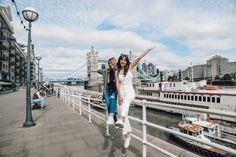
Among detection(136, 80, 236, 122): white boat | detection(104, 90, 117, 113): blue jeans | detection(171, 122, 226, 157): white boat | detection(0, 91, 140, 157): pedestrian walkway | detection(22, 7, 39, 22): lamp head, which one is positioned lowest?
detection(171, 122, 226, 157): white boat

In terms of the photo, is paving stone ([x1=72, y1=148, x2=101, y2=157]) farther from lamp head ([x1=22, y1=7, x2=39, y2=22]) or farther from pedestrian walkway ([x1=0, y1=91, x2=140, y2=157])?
lamp head ([x1=22, y1=7, x2=39, y2=22])

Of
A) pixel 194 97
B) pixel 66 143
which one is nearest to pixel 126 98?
pixel 66 143

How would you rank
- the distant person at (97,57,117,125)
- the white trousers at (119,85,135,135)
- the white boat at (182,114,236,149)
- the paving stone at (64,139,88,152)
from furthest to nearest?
the white boat at (182,114,236,149), the paving stone at (64,139,88,152), the distant person at (97,57,117,125), the white trousers at (119,85,135,135)

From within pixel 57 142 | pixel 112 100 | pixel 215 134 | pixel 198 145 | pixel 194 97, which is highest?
pixel 112 100

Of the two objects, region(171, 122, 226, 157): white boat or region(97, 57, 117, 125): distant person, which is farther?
region(171, 122, 226, 157): white boat

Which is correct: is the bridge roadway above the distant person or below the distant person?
below

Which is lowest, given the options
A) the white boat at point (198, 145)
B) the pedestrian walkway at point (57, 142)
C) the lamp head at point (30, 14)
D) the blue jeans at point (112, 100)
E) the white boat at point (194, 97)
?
the white boat at point (198, 145)

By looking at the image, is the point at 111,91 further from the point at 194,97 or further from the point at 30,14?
the point at 194,97

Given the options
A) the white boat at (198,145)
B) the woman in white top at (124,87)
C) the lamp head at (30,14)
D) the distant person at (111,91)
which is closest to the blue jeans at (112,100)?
the distant person at (111,91)

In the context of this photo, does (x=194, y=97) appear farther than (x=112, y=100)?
Yes

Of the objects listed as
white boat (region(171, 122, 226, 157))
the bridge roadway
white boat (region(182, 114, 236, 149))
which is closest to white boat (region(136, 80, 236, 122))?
white boat (region(182, 114, 236, 149))

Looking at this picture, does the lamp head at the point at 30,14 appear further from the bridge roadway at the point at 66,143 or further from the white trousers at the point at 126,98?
the white trousers at the point at 126,98

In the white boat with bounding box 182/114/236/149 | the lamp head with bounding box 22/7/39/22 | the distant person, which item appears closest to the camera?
the distant person

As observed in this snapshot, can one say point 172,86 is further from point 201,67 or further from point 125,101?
point 201,67
